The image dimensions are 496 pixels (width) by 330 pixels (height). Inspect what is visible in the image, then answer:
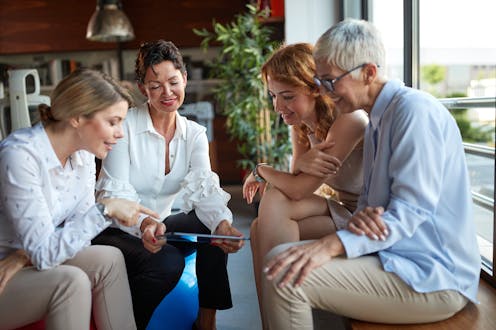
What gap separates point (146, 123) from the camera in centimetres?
207

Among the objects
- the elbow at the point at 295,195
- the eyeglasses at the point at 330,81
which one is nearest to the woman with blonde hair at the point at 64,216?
the elbow at the point at 295,195

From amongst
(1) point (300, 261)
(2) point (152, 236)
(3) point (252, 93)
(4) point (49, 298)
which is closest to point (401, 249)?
(1) point (300, 261)

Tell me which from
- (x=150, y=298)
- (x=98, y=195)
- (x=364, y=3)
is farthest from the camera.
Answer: (x=364, y=3)

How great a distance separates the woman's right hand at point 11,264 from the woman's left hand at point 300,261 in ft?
2.27

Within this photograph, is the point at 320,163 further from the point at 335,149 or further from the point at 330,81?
the point at 330,81

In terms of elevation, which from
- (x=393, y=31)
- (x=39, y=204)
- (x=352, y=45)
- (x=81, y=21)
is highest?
(x=81, y=21)

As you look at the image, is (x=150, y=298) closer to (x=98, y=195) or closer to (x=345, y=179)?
(x=98, y=195)

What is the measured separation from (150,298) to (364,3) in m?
2.78

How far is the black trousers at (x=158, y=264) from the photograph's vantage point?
1.83 meters

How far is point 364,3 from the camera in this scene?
3758 mm

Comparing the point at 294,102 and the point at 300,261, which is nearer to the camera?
the point at 300,261

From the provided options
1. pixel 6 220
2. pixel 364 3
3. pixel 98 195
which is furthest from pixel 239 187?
pixel 6 220

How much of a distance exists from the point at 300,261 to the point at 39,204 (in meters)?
0.73

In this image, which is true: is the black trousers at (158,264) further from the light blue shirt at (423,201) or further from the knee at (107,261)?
the light blue shirt at (423,201)
